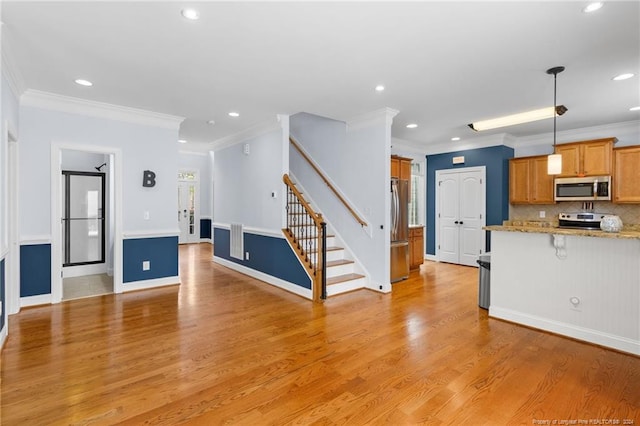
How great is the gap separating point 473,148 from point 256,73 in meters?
5.39

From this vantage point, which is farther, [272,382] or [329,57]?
[329,57]

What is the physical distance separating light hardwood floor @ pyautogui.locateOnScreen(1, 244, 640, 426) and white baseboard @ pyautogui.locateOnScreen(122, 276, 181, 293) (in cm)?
57

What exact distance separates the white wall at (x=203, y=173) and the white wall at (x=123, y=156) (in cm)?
541

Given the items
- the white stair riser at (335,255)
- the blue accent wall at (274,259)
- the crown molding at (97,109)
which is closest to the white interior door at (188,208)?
the blue accent wall at (274,259)

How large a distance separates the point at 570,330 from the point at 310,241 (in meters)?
3.19

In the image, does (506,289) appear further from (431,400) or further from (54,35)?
(54,35)

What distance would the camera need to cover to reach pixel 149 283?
16.7 feet

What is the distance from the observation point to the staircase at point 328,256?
4805 millimetres

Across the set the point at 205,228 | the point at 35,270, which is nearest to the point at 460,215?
the point at 35,270

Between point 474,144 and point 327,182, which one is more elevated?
point 474,144

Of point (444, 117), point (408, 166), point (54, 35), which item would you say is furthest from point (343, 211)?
point (54, 35)

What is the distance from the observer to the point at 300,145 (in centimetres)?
658

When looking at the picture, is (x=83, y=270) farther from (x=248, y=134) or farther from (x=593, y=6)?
(x=593, y=6)

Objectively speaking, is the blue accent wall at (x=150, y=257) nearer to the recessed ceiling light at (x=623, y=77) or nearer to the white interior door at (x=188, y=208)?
the white interior door at (x=188, y=208)
